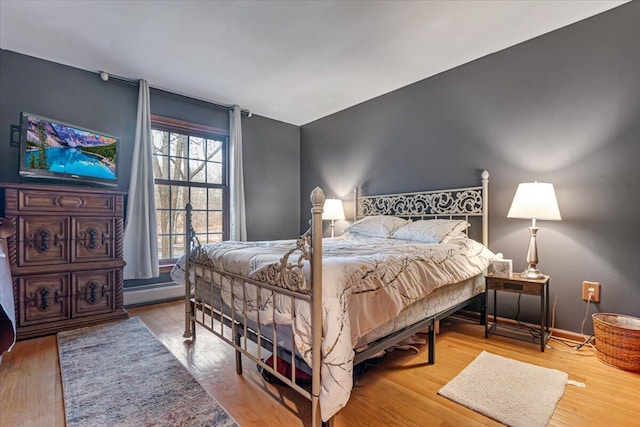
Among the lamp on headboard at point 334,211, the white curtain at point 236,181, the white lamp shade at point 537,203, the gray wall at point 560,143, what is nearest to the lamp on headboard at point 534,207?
the white lamp shade at point 537,203

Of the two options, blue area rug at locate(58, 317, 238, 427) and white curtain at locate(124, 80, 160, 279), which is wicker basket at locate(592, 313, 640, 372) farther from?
white curtain at locate(124, 80, 160, 279)

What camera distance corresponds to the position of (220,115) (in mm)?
4102

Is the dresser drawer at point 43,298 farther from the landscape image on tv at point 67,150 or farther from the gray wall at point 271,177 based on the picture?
the gray wall at point 271,177

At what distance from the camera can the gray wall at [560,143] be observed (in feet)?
7.30

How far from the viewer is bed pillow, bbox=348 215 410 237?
10.4 feet

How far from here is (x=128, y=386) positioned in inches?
69.4

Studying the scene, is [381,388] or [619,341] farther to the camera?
[619,341]

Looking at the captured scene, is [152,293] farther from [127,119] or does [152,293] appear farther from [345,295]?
[345,295]

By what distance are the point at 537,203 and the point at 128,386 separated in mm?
3026

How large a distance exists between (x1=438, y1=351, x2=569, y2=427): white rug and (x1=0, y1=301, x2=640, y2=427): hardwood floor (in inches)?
1.8

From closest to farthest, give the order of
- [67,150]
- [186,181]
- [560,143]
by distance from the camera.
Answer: [560,143]
[67,150]
[186,181]

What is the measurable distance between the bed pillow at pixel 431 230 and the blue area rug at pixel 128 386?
205 cm

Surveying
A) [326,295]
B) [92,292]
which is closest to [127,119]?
[92,292]

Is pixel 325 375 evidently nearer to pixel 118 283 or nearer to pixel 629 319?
pixel 629 319
